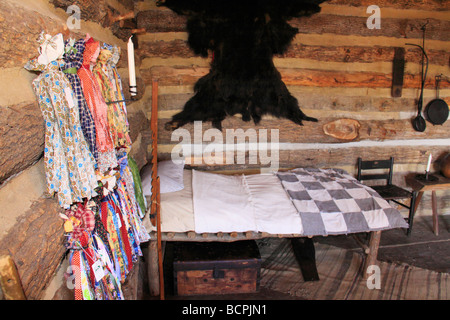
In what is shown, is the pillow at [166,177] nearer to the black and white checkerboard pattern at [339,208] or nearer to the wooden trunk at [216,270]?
the wooden trunk at [216,270]

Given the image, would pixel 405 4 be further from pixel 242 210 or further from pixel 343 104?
pixel 242 210

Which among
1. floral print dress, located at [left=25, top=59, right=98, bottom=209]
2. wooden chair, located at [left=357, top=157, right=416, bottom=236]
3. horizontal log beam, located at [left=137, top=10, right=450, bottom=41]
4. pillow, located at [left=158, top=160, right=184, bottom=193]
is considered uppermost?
horizontal log beam, located at [left=137, top=10, right=450, bottom=41]

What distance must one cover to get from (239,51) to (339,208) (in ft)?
6.54

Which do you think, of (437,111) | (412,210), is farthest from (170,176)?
(437,111)

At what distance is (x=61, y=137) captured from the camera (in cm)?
131

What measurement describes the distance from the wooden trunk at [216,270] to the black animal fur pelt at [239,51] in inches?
61.8

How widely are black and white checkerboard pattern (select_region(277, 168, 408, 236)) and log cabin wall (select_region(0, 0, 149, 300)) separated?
1976 millimetres

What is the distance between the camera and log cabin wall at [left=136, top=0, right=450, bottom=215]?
140 inches

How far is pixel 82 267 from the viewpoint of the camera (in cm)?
146

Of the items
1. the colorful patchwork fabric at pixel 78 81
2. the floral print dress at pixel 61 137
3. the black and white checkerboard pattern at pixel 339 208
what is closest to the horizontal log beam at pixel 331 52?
the black and white checkerboard pattern at pixel 339 208

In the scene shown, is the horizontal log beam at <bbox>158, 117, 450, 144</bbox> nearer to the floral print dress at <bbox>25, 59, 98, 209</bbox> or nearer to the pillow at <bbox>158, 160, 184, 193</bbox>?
the pillow at <bbox>158, 160, 184, 193</bbox>

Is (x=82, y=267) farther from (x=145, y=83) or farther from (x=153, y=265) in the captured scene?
(x=145, y=83)

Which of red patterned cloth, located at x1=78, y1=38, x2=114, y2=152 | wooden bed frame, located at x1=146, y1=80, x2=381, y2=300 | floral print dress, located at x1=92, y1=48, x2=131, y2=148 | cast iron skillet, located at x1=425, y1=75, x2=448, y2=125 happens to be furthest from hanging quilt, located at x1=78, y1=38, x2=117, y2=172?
cast iron skillet, located at x1=425, y1=75, x2=448, y2=125
